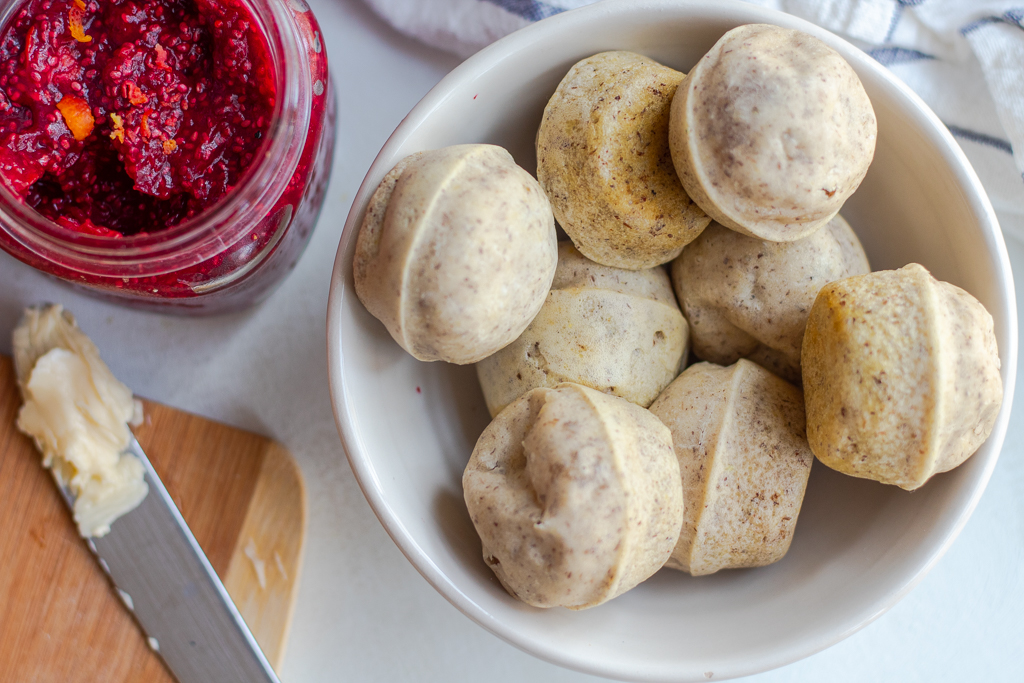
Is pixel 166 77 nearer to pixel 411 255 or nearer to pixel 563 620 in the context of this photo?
pixel 411 255

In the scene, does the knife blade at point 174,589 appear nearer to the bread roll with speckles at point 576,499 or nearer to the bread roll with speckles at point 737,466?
the bread roll with speckles at point 576,499

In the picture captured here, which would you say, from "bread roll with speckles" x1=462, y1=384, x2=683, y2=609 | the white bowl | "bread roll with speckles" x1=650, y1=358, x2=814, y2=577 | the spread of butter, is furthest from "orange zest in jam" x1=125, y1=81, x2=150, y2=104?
"bread roll with speckles" x1=650, y1=358, x2=814, y2=577

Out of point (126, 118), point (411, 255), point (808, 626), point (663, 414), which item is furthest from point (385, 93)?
point (808, 626)

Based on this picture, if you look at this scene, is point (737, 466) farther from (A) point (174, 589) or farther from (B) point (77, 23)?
(B) point (77, 23)

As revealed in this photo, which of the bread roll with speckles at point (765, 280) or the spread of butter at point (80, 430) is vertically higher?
the bread roll with speckles at point (765, 280)

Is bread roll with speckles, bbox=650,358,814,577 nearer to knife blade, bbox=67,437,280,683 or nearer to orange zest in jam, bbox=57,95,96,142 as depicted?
knife blade, bbox=67,437,280,683

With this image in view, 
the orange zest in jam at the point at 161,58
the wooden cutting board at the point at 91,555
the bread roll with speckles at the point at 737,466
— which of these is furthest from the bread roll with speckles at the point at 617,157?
the wooden cutting board at the point at 91,555
